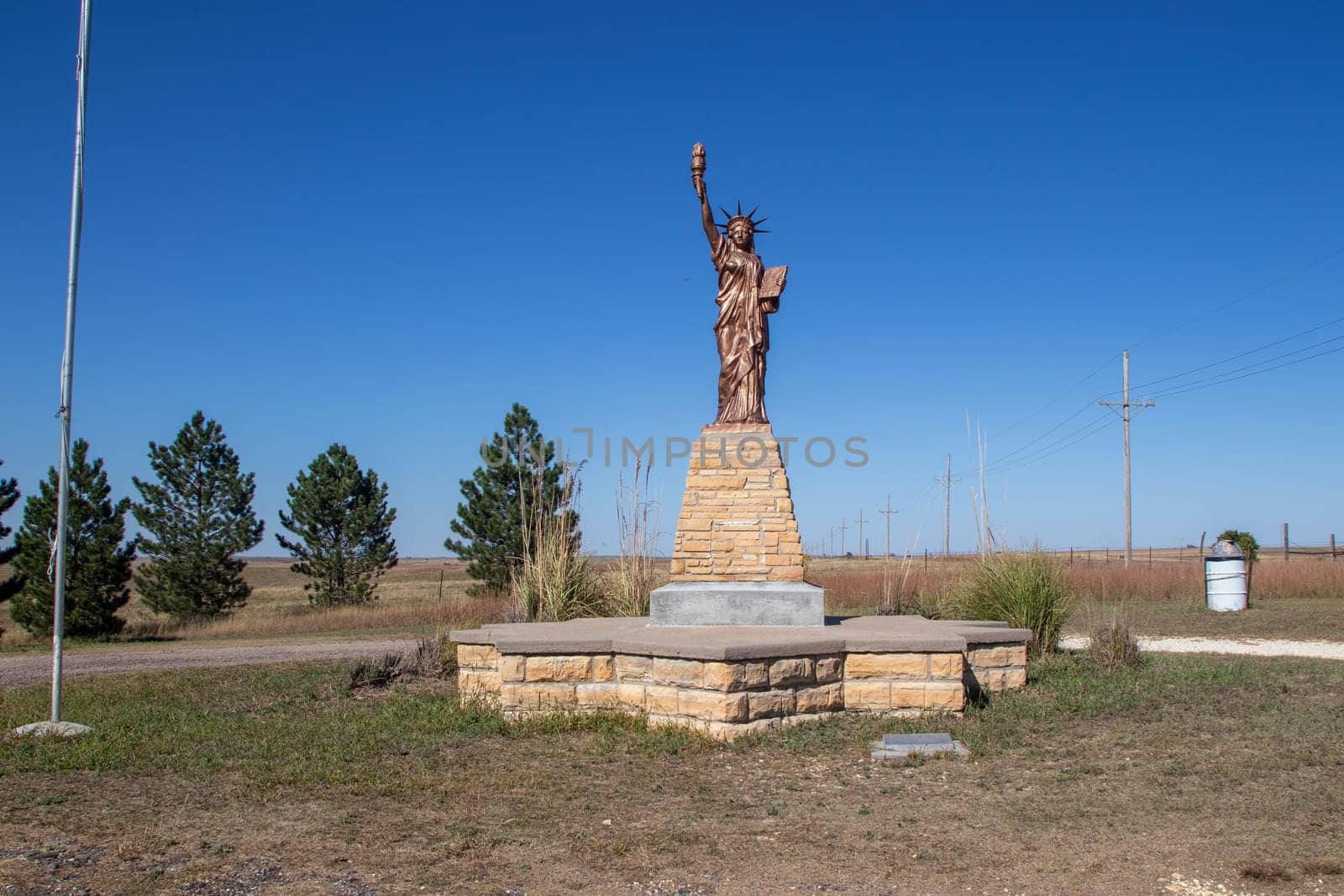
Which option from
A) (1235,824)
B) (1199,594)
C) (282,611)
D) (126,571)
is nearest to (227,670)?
(1235,824)

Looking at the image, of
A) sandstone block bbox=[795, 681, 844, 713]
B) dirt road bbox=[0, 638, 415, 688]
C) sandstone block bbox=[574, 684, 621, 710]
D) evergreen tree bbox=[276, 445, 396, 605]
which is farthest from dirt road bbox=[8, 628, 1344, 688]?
evergreen tree bbox=[276, 445, 396, 605]

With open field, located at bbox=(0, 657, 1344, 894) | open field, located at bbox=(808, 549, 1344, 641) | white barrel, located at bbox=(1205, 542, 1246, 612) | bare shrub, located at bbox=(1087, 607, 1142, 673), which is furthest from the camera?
white barrel, located at bbox=(1205, 542, 1246, 612)

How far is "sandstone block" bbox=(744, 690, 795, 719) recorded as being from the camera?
696cm

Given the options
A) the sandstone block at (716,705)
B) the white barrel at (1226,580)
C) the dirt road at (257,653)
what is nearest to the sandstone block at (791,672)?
the sandstone block at (716,705)

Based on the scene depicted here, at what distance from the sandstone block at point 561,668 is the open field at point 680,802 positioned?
37cm

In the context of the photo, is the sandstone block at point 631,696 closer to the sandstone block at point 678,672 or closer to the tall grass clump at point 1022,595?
the sandstone block at point 678,672

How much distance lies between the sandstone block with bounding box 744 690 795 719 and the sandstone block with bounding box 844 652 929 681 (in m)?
A: 0.59

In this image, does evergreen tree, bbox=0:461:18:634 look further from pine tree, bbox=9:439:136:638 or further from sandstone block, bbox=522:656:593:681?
sandstone block, bbox=522:656:593:681

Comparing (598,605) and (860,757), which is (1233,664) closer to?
(860,757)

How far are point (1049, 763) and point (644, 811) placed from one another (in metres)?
2.50

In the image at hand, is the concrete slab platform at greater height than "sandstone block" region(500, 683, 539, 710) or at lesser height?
greater

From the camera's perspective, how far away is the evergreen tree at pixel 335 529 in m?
26.6

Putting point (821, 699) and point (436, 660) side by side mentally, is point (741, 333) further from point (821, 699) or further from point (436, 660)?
point (436, 660)

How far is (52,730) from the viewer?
718 centimetres
